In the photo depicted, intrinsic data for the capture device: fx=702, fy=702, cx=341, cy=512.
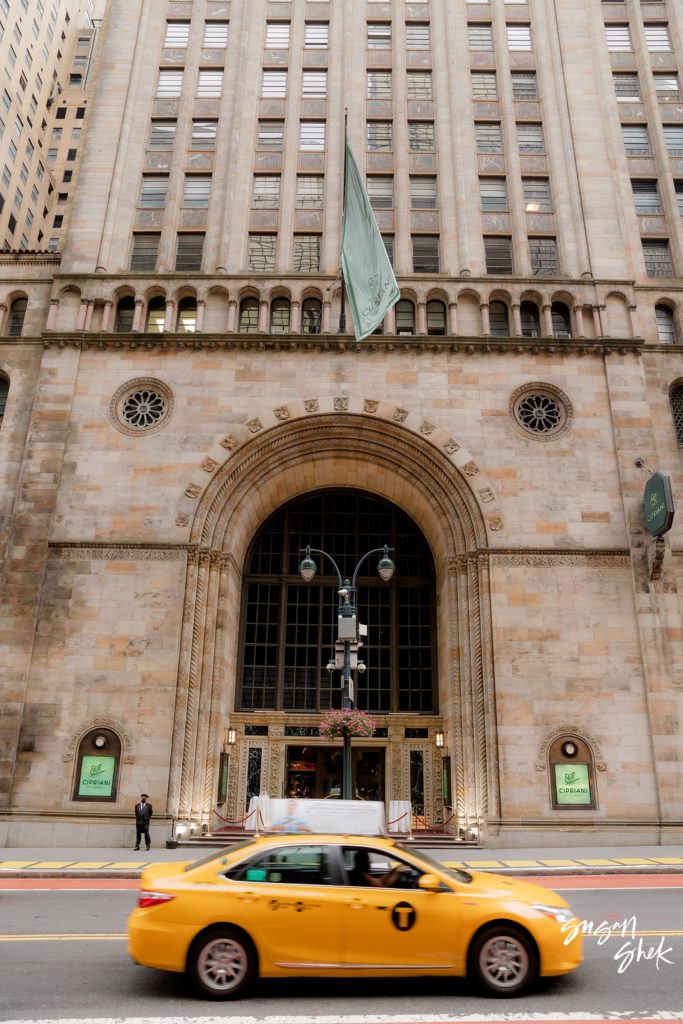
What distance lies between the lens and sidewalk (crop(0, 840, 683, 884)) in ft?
50.4

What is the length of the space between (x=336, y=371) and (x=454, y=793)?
50.4 feet

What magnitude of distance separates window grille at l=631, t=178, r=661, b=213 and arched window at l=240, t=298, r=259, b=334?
17136mm

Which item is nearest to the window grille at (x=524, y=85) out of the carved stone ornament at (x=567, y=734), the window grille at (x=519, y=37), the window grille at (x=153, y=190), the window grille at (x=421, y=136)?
the window grille at (x=519, y=37)

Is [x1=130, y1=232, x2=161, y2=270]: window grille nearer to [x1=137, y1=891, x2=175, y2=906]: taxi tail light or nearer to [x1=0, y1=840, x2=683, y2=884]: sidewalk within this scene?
[x1=0, y1=840, x2=683, y2=884]: sidewalk

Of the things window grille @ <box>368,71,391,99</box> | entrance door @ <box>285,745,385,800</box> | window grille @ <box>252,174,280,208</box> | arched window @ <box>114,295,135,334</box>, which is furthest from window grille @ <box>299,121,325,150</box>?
entrance door @ <box>285,745,385,800</box>

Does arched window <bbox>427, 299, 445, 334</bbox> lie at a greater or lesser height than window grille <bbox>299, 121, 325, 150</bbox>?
lesser

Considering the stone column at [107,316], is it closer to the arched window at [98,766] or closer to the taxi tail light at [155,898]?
the arched window at [98,766]

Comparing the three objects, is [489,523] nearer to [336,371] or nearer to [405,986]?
[336,371]

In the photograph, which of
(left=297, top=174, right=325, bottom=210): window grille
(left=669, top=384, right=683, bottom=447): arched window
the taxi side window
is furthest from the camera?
(left=297, top=174, right=325, bottom=210): window grille

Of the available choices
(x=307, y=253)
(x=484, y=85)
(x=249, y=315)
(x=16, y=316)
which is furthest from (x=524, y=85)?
(x=16, y=316)

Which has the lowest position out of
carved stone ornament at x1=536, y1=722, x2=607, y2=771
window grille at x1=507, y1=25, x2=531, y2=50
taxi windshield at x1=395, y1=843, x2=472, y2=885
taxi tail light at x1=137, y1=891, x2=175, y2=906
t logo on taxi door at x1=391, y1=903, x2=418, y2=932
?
t logo on taxi door at x1=391, y1=903, x2=418, y2=932

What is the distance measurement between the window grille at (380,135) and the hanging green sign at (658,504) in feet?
61.4

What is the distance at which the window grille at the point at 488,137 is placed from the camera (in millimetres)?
30859

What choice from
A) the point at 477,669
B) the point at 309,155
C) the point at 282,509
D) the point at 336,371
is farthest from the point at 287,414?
the point at 309,155
